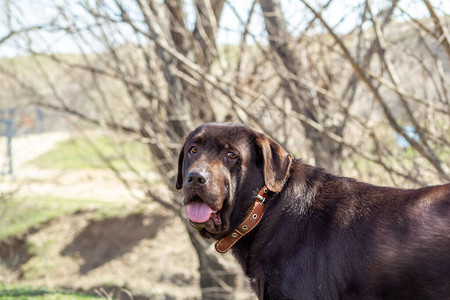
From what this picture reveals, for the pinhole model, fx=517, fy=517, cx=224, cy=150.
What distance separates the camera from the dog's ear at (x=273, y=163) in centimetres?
373

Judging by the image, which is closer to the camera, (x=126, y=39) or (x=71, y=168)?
(x=126, y=39)

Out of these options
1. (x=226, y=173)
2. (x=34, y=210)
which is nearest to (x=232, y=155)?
(x=226, y=173)

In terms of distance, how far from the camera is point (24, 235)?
52.2ft

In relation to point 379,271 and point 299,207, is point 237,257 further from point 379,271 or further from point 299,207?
point 379,271

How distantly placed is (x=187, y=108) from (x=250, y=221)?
568cm

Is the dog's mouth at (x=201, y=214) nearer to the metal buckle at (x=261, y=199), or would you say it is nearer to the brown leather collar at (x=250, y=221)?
the brown leather collar at (x=250, y=221)

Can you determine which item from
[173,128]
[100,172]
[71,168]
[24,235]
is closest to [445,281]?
[173,128]

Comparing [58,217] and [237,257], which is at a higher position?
[237,257]

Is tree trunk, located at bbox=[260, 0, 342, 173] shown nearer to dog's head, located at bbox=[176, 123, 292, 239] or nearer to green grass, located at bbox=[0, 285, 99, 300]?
dog's head, located at bbox=[176, 123, 292, 239]

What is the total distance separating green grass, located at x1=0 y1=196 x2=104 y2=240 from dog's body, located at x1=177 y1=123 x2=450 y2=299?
42.6 ft

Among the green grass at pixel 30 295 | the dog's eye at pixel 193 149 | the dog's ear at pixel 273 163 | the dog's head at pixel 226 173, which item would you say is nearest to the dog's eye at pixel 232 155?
the dog's head at pixel 226 173

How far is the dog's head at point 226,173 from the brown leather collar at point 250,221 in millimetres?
53

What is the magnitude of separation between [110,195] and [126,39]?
12439mm

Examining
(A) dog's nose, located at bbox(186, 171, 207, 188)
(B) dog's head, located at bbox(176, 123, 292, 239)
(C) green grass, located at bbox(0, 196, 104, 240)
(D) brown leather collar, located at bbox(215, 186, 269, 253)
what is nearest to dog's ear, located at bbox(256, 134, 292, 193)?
(B) dog's head, located at bbox(176, 123, 292, 239)
